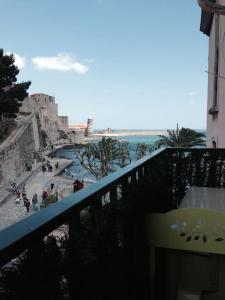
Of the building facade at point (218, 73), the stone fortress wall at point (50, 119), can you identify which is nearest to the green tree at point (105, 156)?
the building facade at point (218, 73)

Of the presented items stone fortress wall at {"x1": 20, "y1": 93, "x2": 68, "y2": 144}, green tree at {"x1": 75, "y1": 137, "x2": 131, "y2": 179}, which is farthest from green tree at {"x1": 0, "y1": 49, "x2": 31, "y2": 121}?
stone fortress wall at {"x1": 20, "y1": 93, "x2": 68, "y2": 144}

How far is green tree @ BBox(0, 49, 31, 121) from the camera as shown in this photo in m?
39.4

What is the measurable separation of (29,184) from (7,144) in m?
4.95

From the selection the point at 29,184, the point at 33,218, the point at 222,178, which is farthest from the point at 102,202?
the point at 29,184

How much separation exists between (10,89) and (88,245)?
43.1 meters

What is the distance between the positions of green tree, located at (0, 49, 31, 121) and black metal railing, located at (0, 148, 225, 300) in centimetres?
3774

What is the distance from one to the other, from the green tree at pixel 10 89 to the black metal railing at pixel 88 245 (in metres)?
37.7

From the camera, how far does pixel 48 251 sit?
1.45m

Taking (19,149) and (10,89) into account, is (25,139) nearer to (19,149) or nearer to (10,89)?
(19,149)

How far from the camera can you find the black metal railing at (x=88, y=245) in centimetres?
127

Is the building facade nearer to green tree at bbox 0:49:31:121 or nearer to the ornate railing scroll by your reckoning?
the ornate railing scroll

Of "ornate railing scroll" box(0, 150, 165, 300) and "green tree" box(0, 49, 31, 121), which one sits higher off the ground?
"green tree" box(0, 49, 31, 121)

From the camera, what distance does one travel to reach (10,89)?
4278cm

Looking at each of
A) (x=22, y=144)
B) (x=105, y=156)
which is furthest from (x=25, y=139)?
(x=105, y=156)
